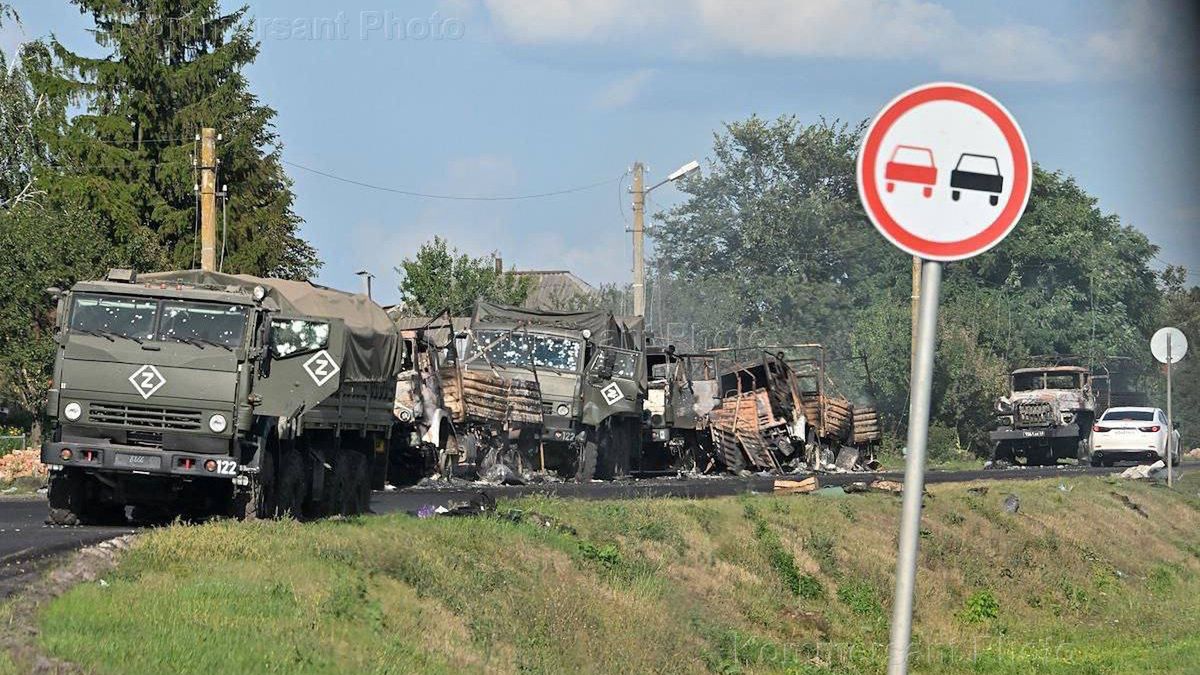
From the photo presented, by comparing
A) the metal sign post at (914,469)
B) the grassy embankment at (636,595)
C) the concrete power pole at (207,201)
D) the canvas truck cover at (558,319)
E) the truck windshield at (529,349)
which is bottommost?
the grassy embankment at (636,595)

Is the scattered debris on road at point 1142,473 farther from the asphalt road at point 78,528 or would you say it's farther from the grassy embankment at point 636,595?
the grassy embankment at point 636,595

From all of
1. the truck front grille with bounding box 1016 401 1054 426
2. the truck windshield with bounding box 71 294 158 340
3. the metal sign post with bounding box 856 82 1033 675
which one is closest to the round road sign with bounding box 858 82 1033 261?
the metal sign post with bounding box 856 82 1033 675

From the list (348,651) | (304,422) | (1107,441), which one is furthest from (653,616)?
(1107,441)

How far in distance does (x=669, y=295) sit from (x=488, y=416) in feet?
175

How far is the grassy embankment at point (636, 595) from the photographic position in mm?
9102

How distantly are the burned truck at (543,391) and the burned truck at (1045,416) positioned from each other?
668 inches

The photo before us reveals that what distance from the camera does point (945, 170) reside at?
6.17m

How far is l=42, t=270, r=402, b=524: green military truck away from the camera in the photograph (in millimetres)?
16625

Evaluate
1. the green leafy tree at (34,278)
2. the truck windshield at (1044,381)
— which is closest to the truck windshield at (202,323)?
the green leafy tree at (34,278)

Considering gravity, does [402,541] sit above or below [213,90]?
below

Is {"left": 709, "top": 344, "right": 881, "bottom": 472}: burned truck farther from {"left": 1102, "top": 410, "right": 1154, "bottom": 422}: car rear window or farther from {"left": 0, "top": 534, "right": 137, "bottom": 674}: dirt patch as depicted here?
{"left": 0, "top": 534, "right": 137, "bottom": 674}: dirt patch

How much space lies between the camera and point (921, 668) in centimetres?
1374

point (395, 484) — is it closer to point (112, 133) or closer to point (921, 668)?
point (921, 668)

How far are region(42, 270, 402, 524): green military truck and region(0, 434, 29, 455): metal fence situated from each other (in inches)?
589
